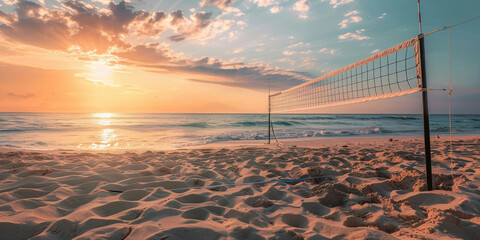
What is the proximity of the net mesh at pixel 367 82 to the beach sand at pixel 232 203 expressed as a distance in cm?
127

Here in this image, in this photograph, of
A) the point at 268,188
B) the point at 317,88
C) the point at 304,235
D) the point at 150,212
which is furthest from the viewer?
the point at 317,88

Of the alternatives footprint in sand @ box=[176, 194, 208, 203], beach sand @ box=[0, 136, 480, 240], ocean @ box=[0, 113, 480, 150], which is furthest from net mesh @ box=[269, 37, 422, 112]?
ocean @ box=[0, 113, 480, 150]

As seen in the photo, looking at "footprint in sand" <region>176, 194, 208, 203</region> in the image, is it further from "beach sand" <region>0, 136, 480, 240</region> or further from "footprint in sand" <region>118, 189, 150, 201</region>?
"footprint in sand" <region>118, 189, 150, 201</region>

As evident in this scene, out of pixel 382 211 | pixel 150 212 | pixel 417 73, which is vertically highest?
pixel 417 73

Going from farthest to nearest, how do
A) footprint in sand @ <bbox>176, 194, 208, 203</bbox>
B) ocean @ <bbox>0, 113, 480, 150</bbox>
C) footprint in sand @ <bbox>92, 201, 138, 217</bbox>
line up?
1. ocean @ <bbox>0, 113, 480, 150</bbox>
2. footprint in sand @ <bbox>176, 194, 208, 203</bbox>
3. footprint in sand @ <bbox>92, 201, 138, 217</bbox>

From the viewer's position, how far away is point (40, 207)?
2053mm

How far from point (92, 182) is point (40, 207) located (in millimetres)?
835

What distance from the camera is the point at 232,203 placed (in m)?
2.38

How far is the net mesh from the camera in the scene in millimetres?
3016

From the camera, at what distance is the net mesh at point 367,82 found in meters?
3.02

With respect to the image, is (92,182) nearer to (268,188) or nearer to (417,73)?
(268,188)

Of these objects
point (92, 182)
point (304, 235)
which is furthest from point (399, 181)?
point (92, 182)

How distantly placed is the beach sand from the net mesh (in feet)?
4.16

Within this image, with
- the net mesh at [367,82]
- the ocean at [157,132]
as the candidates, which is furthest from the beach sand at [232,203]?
the ocean at [157,132]
